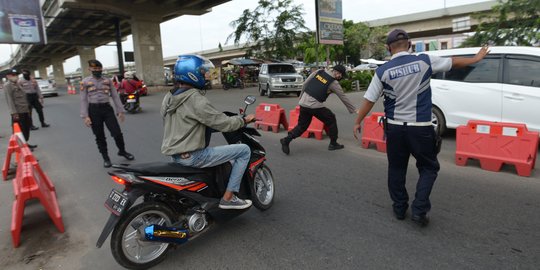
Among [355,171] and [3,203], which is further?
[355,171]

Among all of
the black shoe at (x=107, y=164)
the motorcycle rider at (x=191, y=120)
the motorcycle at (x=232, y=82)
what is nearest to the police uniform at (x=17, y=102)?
the black shoe at (x=107, y=164)

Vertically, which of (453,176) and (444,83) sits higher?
(444,83)

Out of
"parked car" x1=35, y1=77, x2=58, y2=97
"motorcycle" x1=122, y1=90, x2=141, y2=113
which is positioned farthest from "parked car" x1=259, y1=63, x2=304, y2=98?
"parked car" x1=35, y1=77, x2=58, y2=97

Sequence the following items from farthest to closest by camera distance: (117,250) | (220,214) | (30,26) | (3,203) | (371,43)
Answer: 1. (371,43)
2. (30,26)
3. (3,203)
4. (220,214)
5. (117,250)

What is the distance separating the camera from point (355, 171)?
18.1 ft

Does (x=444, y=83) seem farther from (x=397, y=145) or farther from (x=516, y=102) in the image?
(x=397, y=145)

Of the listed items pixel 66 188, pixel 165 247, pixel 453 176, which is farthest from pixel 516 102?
pixel 66 188

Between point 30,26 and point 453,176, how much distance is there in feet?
97.8

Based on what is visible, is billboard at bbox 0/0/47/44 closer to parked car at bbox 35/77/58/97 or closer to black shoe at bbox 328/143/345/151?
parked car at bbox 35/77/58/97

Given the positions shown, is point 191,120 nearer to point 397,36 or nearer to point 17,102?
point 397,36

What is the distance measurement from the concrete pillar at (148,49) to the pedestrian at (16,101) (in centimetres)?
2051

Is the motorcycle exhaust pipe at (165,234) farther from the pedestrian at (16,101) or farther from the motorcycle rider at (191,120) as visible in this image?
the pedestrian at (16,101)

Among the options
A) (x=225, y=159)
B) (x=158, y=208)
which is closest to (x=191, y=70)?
(x=225, y=159)

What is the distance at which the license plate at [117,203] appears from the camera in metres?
2.86
